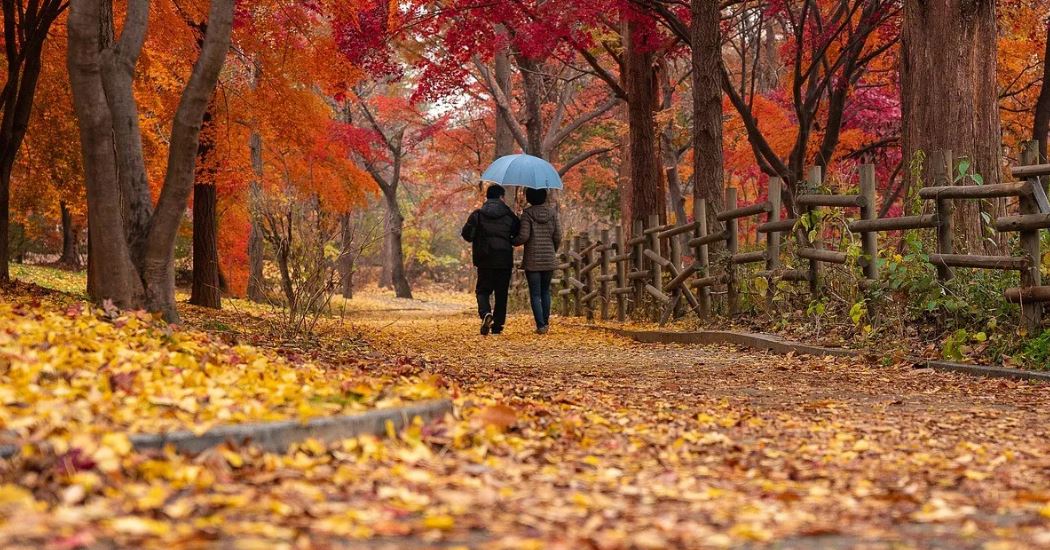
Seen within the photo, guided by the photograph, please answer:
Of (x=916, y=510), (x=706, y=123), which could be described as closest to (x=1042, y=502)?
(x=916, y=510)

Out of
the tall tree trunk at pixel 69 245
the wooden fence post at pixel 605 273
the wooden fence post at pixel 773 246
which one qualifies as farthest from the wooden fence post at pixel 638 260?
the tall tree trunk at pixel 69 245

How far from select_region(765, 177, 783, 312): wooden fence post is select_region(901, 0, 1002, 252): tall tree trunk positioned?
5.41 feet

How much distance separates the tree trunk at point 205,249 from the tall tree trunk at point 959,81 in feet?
35.0

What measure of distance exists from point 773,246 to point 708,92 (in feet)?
8.63

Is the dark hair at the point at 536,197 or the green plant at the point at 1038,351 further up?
the dark hair at the point at 536,197

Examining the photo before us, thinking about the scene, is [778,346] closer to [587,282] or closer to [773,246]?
[773,246]

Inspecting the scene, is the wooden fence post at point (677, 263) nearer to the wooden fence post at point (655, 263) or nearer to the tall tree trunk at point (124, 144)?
the wooden fence post at point (655, 263)

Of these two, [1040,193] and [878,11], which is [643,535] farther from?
[878,11]

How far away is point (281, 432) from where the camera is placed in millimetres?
3861

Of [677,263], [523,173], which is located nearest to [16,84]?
[523,173]

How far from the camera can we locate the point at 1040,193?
7621mm

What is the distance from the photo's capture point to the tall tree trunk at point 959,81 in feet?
31.7

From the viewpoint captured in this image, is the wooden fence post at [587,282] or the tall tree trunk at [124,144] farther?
the wooden fence post at [587,282]

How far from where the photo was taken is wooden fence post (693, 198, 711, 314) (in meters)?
12.6
